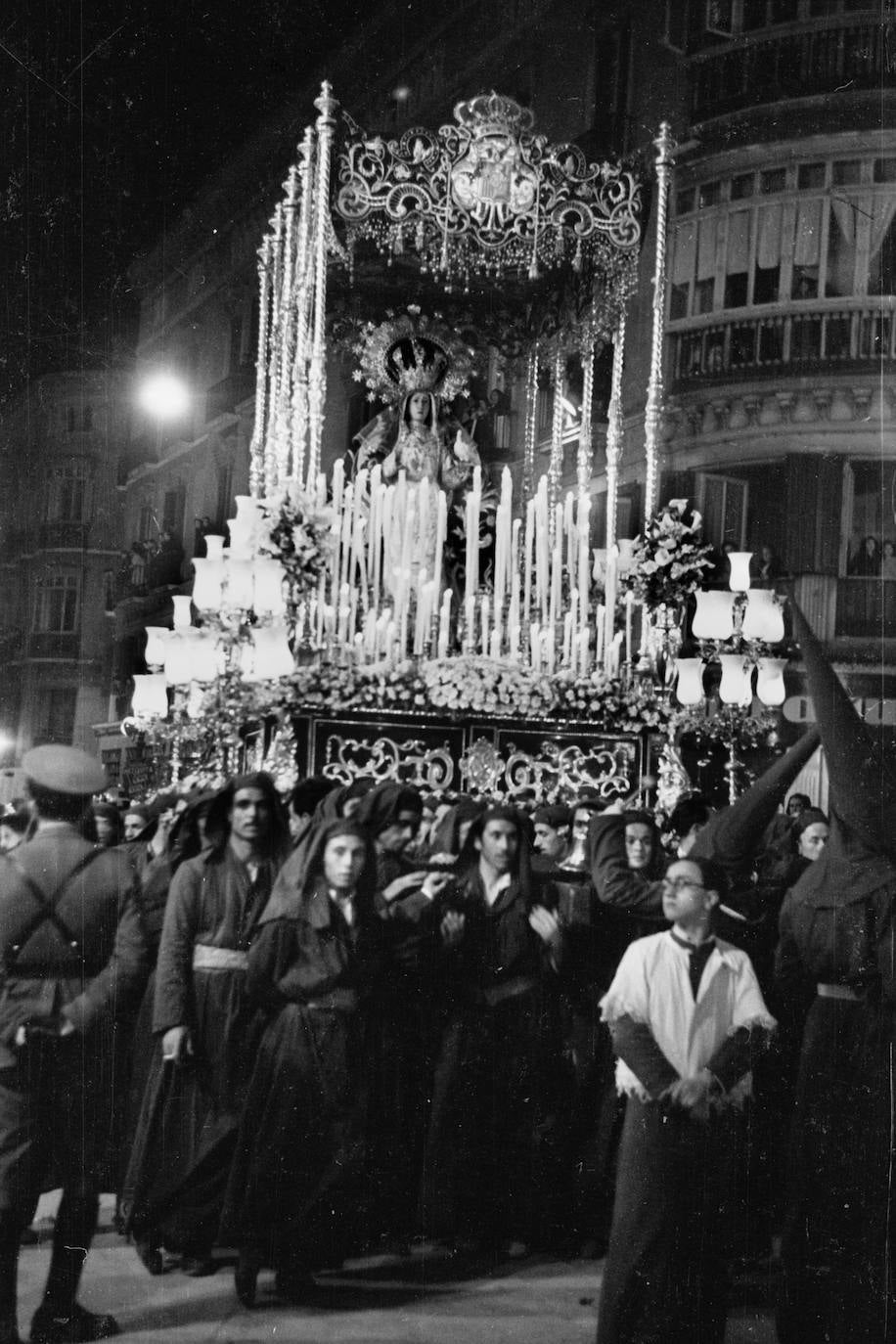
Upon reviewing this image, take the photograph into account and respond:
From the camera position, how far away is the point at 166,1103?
5617mm

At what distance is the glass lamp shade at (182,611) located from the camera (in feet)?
27.9

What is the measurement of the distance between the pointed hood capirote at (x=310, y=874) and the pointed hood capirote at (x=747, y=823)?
118 cm

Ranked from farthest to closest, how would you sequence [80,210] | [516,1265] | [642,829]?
[80,210] → [642,829] → [516,1265]

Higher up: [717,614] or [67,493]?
[67,493]

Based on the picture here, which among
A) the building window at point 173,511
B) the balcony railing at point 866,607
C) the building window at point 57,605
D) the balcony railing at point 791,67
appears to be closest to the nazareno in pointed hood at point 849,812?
the balcony railing at point 866,607

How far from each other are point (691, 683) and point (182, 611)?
2706mm

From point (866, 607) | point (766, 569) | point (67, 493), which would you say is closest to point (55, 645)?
point (67, 493)

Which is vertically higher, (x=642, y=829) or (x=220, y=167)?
(x=220, y=167)

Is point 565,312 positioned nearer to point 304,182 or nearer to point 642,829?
point 304,182

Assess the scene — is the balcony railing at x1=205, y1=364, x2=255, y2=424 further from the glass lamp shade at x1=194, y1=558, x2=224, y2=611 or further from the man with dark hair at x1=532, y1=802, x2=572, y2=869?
the man with dark hair at x1=532, y1=802, x2=572, y2=869

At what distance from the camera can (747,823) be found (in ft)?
19.4

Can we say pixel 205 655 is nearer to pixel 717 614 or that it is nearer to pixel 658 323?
pixel 717 614

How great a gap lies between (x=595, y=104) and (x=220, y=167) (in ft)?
10.7

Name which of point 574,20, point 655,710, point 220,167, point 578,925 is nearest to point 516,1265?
point 578,925
